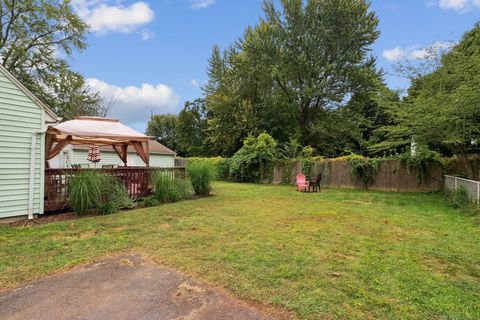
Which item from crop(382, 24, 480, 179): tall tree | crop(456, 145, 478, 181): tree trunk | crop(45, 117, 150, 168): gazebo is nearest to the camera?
crop(45, 117, 150, 168): gazebo

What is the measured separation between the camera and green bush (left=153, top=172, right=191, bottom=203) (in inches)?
328

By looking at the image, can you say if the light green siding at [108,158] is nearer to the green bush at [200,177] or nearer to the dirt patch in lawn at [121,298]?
the green bush at [200,177]

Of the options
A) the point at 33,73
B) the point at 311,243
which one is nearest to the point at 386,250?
the point at 311,243

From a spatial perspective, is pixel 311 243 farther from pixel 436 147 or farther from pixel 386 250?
pixel 436 147

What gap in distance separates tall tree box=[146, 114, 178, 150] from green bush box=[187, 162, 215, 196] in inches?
1132

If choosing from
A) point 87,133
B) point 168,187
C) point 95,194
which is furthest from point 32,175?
point 168,187

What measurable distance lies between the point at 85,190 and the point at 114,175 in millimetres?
1185

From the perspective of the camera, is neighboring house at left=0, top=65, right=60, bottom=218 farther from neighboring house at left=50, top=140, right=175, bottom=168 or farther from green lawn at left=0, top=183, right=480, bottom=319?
neighboring house at left=50, top=140, right=175, bottom=168

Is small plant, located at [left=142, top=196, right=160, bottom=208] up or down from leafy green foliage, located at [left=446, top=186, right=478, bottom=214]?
down

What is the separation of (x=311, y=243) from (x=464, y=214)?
4.97 metres

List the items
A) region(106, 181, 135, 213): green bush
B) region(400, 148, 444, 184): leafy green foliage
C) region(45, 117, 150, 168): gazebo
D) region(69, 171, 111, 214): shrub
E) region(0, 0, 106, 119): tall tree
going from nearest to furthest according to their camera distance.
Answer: region(69, 171, 111, 214): shrub, region(106, 181, 135, 213): green bush, region(45, 117, 150, 168): gazebo, region(400, 148, 444, 184): leafy green foliage, region(0, 0, 106, 119): tall tree

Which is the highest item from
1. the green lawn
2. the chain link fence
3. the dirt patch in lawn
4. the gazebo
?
the gazebo

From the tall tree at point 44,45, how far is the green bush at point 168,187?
43.9 feet

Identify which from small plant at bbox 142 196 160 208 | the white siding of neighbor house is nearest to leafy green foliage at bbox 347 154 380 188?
small plant at bbox 142 196 160 208
